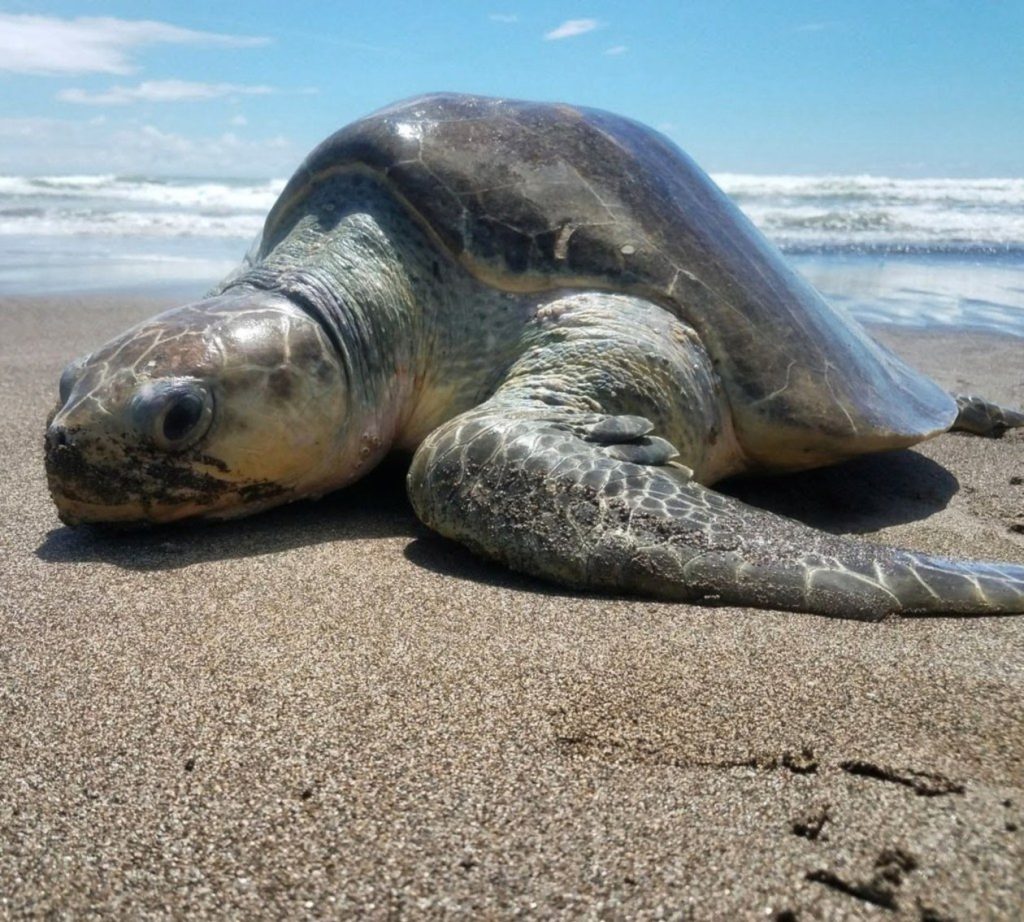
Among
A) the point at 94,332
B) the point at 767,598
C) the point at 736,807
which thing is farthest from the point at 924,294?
the point at 736,807

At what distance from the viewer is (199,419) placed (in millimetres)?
2406

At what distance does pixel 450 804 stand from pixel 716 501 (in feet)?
3.71

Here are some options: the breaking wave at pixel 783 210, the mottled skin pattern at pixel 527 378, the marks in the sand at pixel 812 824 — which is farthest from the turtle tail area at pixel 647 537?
the breaking wave at pixel 783 210

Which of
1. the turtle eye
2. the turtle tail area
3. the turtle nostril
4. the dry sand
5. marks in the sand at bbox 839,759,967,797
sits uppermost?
the turtle eye

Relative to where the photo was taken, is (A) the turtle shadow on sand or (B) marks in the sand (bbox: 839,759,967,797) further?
(A) the turtle shadow on sand

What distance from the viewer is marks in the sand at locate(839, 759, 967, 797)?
123 cm

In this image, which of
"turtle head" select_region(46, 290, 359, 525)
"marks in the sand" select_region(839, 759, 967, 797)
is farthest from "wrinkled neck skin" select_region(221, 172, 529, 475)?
"marks in the sand" select_region(839, 759, 967, 797)

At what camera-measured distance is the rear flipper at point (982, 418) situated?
13.3 ft

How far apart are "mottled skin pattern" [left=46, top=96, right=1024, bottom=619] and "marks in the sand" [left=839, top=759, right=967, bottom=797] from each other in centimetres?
61

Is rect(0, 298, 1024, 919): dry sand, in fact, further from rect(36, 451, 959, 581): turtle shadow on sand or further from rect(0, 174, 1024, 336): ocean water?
rect(0, 174, 1024, 336): ocean water

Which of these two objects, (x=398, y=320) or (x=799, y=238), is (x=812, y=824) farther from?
(x=799, y=238)

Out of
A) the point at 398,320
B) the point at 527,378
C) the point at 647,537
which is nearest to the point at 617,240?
the point at 527,378

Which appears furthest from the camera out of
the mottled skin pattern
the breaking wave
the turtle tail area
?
the breaking wave

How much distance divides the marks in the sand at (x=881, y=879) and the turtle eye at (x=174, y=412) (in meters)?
1.84
